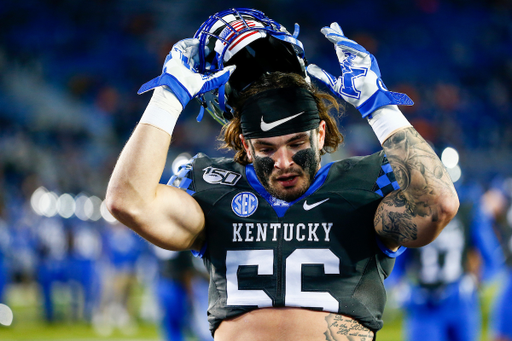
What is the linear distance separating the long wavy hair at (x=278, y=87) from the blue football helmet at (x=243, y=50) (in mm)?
50

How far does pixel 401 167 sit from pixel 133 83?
15.9 m

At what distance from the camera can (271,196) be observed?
6.90 feet

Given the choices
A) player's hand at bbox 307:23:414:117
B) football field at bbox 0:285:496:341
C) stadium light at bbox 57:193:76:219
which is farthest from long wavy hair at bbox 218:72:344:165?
stadium light at bbox 57:193:76:219

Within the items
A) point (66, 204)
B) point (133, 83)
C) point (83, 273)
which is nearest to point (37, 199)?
point (66, 204)

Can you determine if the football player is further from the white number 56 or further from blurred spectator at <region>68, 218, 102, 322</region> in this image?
blurred spectator at <region>68, 218, 102, 322</region>

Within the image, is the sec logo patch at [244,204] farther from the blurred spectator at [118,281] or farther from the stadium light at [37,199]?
the stadium light at [37,199]

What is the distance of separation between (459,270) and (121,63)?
1468 cm

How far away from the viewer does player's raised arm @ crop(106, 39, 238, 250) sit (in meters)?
1.82

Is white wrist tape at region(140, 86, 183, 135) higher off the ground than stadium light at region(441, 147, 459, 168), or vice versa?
white wrist tape at region(140, 86, 183, 135)

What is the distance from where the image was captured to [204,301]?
610 centimetres

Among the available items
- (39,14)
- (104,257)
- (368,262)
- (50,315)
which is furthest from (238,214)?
(39,14)

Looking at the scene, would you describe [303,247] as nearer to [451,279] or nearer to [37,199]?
[451,279]

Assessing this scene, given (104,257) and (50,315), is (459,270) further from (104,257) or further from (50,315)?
(104,257)

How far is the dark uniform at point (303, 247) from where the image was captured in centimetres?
194
